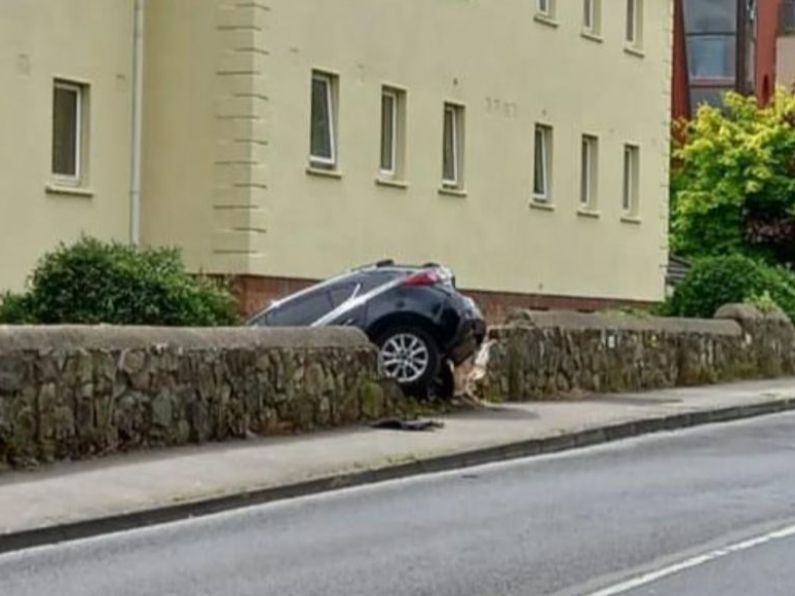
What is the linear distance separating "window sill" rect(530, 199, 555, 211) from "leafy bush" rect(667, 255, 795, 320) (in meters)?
2.94

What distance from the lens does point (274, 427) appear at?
19.9 meters

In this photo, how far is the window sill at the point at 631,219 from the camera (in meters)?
38.8

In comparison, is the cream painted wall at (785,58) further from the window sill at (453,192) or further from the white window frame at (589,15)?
the window sill at (453,192)

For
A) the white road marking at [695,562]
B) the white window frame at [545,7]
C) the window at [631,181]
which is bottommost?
the white road marking at [695,562]

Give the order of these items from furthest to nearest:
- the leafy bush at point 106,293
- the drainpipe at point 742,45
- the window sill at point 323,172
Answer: the drainpipe at point 742,45 < the window sill at point 323,172 < the leafy bush at point 106,293

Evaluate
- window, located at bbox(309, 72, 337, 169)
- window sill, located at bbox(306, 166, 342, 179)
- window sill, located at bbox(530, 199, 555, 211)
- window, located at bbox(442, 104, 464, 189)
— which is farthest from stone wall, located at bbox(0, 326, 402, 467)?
window sill, located at bbox(530, 199, 555, 211)

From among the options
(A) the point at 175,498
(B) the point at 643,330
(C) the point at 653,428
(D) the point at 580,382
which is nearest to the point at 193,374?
(A) the point at 175,498

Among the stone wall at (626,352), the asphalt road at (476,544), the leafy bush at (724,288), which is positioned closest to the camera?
the asphalt road at (476,544)

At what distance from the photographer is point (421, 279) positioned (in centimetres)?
2284

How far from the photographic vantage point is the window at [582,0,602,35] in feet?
122

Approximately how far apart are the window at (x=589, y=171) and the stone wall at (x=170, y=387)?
16062mm

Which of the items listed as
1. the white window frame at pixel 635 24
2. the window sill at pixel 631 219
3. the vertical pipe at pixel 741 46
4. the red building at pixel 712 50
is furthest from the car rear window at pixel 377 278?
the vertical pipe at pixel 741 46

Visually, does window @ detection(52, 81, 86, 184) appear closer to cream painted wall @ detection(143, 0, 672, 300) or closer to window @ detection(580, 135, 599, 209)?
cream painted wall @ detection(143, 0, 672, 300)

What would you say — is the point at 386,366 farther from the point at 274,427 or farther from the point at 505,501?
the point at 505,501
